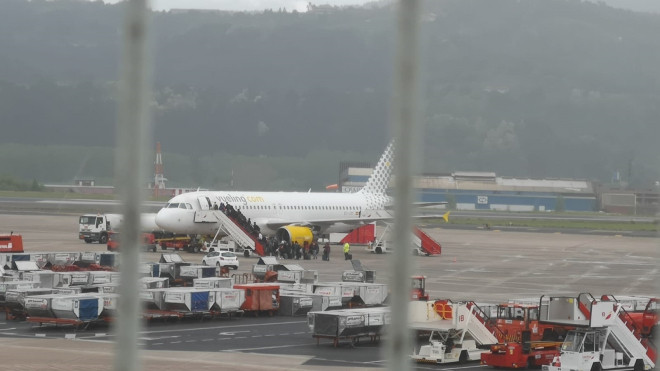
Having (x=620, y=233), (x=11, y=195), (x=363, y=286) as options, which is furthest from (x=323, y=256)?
(x=11, y=195)

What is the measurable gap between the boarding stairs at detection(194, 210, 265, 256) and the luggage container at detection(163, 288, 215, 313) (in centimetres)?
3019

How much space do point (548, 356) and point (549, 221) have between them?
4391 inches

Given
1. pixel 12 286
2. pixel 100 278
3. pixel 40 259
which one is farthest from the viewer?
pixel 40 259

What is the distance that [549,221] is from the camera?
13912 cm

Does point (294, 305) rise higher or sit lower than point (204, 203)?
lower

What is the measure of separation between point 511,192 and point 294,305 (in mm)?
143790

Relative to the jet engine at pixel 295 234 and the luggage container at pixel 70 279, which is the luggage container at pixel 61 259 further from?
the jet engine at pixel 295 234

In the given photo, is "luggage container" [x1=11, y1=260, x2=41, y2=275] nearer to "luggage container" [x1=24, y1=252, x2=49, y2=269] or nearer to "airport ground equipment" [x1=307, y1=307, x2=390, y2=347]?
"luggage container" [x1=24, y1=252, x2=49, y2=269]

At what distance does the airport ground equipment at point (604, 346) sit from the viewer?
27.6 meters

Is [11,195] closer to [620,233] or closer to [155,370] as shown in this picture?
[620,233]

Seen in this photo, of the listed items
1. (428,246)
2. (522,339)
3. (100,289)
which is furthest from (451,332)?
(428,246)

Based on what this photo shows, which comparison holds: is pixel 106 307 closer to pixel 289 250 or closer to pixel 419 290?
pixel 419 290

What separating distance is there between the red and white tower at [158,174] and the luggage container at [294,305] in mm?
108648

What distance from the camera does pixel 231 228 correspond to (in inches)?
2731
